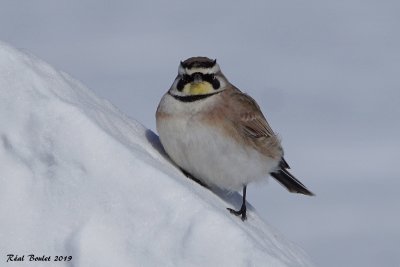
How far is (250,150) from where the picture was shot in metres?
12.9

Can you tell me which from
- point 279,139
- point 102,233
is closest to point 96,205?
point 102,233

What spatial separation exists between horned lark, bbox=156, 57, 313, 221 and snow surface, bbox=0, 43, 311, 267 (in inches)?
91.7

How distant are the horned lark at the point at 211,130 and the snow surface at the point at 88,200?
233cm

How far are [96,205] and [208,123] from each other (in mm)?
3497

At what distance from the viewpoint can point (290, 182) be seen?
46.9 feet

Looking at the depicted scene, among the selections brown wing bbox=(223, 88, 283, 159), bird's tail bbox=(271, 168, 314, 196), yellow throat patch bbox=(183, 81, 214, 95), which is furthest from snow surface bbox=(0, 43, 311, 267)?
bird's tail bbox=(271, 168, 314, 196)

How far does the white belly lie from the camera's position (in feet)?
40.1

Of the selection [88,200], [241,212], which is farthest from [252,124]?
[88,200]

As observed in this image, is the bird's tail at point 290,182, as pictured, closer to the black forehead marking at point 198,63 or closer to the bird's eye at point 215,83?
the bird's eye at point 215,83

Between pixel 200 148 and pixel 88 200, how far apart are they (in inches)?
131

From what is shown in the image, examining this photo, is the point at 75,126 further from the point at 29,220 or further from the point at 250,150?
the point at 250,150

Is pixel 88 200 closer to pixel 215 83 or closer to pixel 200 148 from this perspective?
A: pixel 200 148

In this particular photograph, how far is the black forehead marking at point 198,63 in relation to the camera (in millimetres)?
12469

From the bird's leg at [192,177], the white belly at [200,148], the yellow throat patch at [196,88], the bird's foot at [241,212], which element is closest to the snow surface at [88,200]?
the bird's foot at [241,212]
